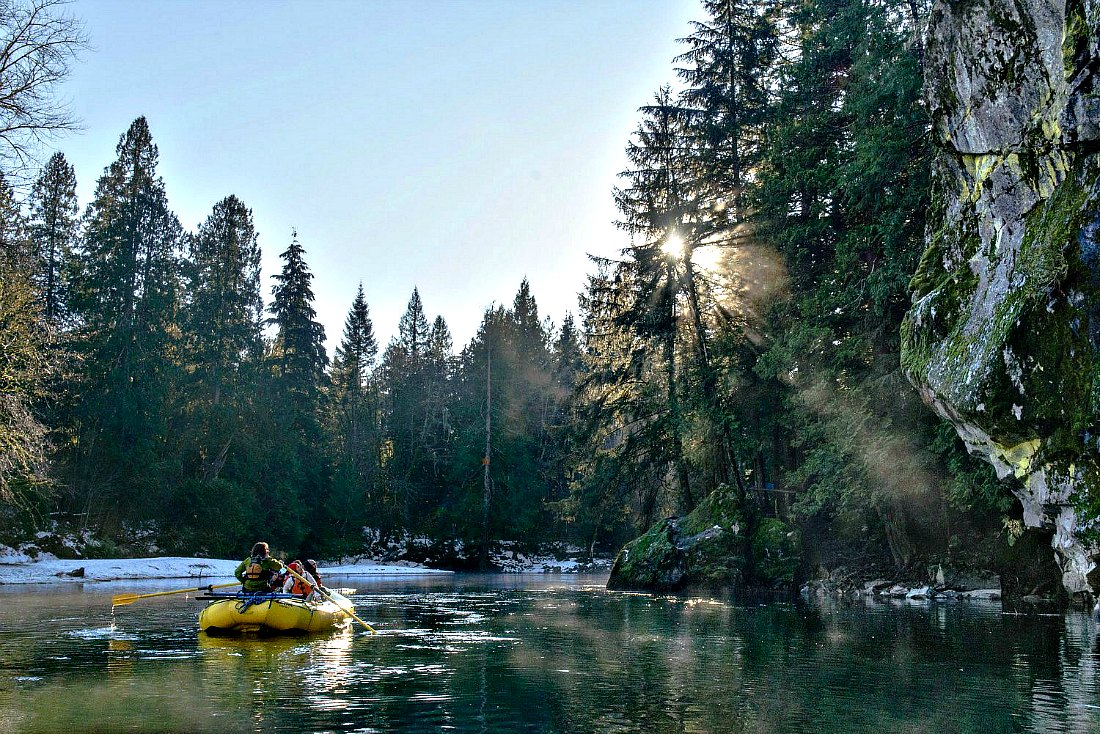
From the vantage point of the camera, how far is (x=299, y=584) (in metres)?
17.7

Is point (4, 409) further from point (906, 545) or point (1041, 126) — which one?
point (906, 545)

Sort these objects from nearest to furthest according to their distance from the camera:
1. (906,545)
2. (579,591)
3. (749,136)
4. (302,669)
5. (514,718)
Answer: (514,718) < (302,669) < (906,545) < (579,591) < (749,136)

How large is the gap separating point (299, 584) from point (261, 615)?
1.98 metres

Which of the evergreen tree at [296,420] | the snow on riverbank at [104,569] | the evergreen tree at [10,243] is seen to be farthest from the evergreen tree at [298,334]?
the evergreen tree at [10,243]

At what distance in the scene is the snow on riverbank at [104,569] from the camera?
3375cm

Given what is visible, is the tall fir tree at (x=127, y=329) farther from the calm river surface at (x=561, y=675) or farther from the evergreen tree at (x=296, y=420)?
the calm river surface at (x=561, y=675)

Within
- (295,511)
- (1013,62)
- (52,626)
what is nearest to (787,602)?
(1013,62)

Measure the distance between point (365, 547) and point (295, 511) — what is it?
911 cm

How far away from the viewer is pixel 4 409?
22.0m

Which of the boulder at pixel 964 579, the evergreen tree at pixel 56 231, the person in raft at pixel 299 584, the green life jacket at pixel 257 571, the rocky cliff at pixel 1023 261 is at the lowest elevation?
the boulder at pixel 964 579

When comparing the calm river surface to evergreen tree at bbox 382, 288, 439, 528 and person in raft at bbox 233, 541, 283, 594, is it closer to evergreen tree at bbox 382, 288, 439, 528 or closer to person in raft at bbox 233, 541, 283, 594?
person in raft at bbox 233, 541, 283, 594

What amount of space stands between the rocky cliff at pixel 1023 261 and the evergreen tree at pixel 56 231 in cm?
4305

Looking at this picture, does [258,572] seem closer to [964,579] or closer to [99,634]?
[99,634]

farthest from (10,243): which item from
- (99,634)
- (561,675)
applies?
(561,675)
